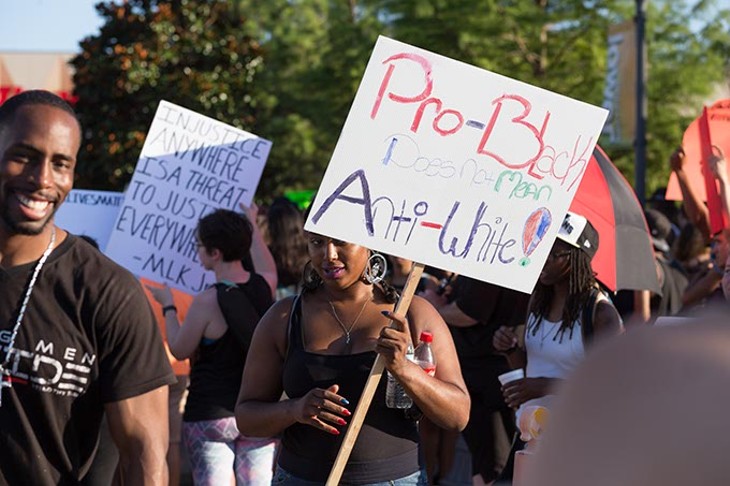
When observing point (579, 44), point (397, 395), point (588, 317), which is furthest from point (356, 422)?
point (579, 44)

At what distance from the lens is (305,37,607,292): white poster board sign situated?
3.92 metres

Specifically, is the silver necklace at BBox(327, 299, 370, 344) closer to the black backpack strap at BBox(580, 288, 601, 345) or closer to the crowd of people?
the crowd of people

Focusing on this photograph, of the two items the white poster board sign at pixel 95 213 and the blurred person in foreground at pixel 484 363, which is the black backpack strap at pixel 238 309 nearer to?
the blurred person in foreground at pixel 484 363

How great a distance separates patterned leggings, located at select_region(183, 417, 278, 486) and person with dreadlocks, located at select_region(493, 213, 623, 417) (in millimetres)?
1519

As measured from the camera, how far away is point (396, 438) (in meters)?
3.93

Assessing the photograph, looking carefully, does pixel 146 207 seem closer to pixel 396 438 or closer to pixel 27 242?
pixel 396 438

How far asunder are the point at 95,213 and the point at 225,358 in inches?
91.3

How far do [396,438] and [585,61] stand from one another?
20569 mm

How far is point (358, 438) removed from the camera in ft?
12.8

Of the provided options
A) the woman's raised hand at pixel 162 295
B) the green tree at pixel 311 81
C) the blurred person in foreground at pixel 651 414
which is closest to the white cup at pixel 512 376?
the woman's raised hand at pixel 162 295

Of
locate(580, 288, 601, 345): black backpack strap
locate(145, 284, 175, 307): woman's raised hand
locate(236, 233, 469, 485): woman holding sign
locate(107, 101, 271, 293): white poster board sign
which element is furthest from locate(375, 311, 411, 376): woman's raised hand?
locate(107, 101, 271, 293): white poster board sign

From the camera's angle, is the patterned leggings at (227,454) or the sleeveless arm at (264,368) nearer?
the sleeveless arm at (264,368)

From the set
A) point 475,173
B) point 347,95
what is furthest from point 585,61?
point 475,173

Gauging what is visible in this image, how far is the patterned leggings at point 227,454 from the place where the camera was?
19.2ft
